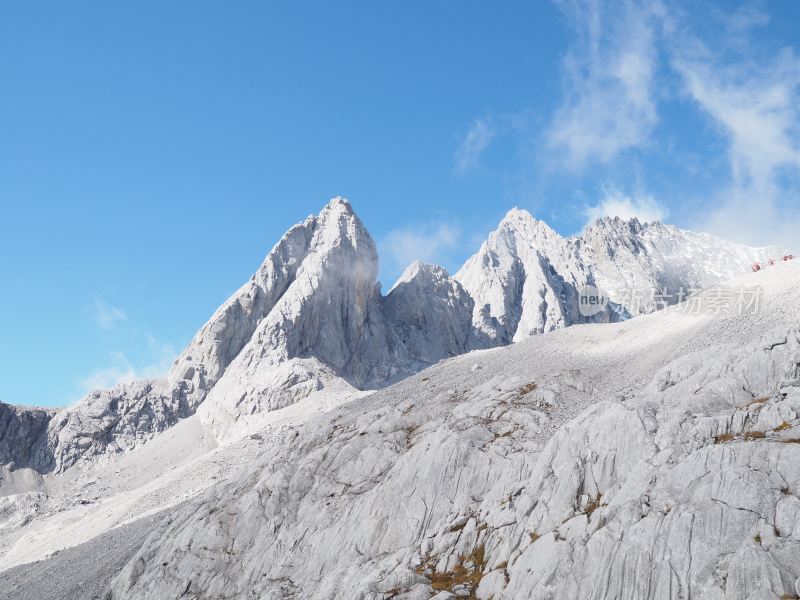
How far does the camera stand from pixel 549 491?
128ft

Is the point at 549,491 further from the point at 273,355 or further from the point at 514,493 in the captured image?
the point at 273,355

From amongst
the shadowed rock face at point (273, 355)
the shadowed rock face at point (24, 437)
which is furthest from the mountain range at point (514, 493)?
the shadowed rock face at point (24, 437)

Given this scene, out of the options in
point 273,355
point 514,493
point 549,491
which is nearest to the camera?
point 549,491

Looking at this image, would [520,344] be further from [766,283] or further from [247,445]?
[247,445]

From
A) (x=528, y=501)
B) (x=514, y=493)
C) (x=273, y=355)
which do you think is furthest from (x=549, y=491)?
(x=273, y=355)

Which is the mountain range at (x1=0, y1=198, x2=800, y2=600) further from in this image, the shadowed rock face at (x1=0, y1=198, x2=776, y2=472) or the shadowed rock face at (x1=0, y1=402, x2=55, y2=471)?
the shadowed rock face at (x1=0, y1=402, x2=55, y2=471)

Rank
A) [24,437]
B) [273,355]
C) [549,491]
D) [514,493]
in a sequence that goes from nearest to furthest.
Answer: [549,491], [514,493], [24,437], [273,355]

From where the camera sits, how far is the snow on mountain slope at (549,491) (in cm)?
3028

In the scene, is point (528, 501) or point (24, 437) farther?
point (24, 437)

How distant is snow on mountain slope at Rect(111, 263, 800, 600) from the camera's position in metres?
30.3

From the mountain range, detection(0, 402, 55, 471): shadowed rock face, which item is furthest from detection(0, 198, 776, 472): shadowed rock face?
the mountain range

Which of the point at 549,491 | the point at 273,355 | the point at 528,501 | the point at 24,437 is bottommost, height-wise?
the point at 528,501

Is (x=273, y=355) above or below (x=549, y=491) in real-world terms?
above

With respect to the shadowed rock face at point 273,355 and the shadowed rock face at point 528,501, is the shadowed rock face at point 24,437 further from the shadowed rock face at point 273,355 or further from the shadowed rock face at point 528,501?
the shadowed rock face at point 528,501
